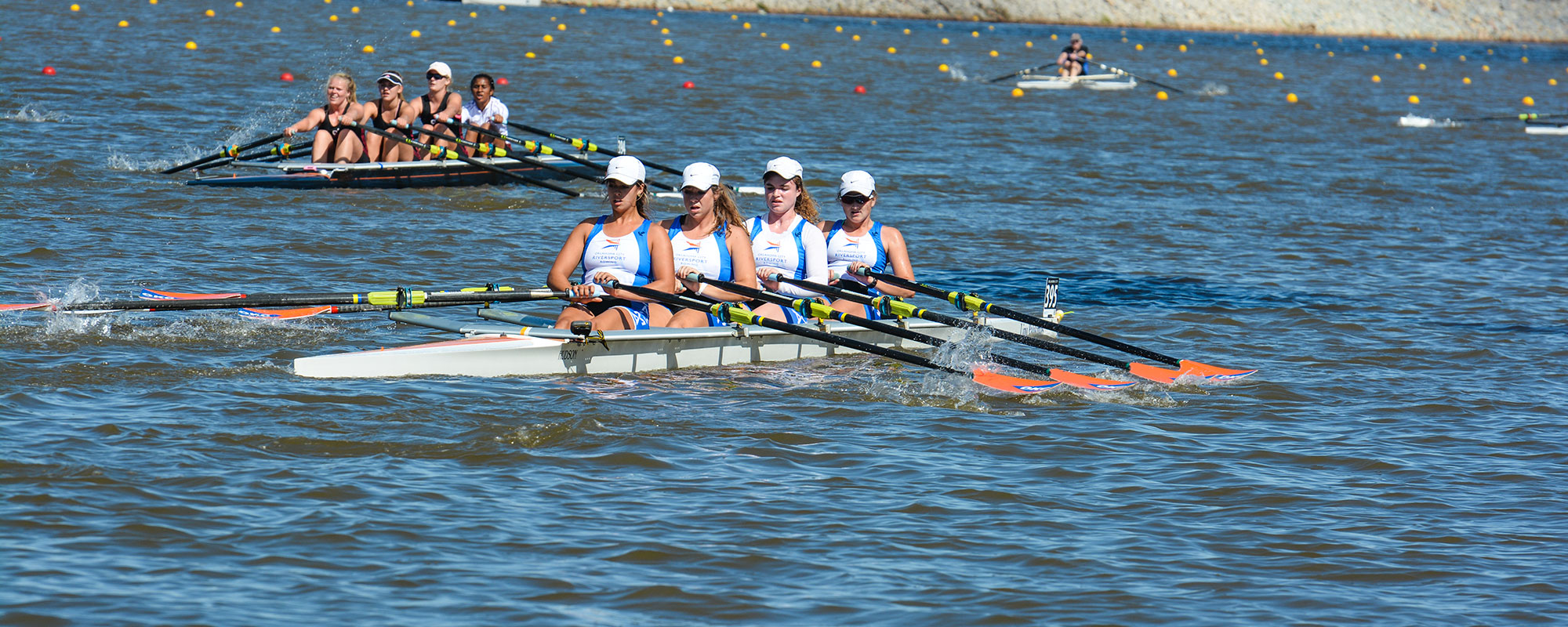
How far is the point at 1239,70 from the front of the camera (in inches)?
1638

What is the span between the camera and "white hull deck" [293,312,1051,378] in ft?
27.5

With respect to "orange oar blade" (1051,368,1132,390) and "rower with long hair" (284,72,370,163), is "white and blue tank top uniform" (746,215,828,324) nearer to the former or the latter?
"orange oar blade" (1051,368,1132,390)

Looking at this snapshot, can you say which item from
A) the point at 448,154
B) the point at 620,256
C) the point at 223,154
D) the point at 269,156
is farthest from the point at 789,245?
the point at 269,156

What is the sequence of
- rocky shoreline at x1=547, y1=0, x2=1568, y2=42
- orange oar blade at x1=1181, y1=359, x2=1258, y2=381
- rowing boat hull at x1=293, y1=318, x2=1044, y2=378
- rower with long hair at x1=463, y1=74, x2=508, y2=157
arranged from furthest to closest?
rocky shoreline at x1=547, y1=0, x2=1568, y2=42 → rower with long hair at x1=463, y1=74, x2=508, y2=157 → orange oar blade at x1=1181, y1=359, x2=1258, y2=381 → rowing boat hull at x1=293, y1=318, x2=1044, y2=378

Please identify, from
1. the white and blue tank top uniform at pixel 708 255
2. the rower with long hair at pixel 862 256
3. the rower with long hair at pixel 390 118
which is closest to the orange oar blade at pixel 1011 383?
the rower with long hair at pixel 862 256

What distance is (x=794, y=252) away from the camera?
9.84 m

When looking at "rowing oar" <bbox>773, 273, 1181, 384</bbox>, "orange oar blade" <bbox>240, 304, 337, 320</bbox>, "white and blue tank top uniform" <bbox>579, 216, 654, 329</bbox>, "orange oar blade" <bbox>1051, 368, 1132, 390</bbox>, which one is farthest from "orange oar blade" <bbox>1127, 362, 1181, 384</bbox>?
"orange oar blade" <bbox>240, 304, 337, 320</bbox>

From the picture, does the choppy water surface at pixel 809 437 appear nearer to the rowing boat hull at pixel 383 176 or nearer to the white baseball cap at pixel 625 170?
the rowing boat hull at pixel 383 176

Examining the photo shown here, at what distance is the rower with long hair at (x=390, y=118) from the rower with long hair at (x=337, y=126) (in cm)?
15

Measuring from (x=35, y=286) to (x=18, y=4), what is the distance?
30.3m

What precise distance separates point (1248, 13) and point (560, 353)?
60.5 m

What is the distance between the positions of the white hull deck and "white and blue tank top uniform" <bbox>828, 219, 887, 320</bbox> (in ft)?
2.18

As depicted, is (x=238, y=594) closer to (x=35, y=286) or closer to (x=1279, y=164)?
(x=35, y=286)

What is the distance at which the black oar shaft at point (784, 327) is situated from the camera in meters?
8.78
